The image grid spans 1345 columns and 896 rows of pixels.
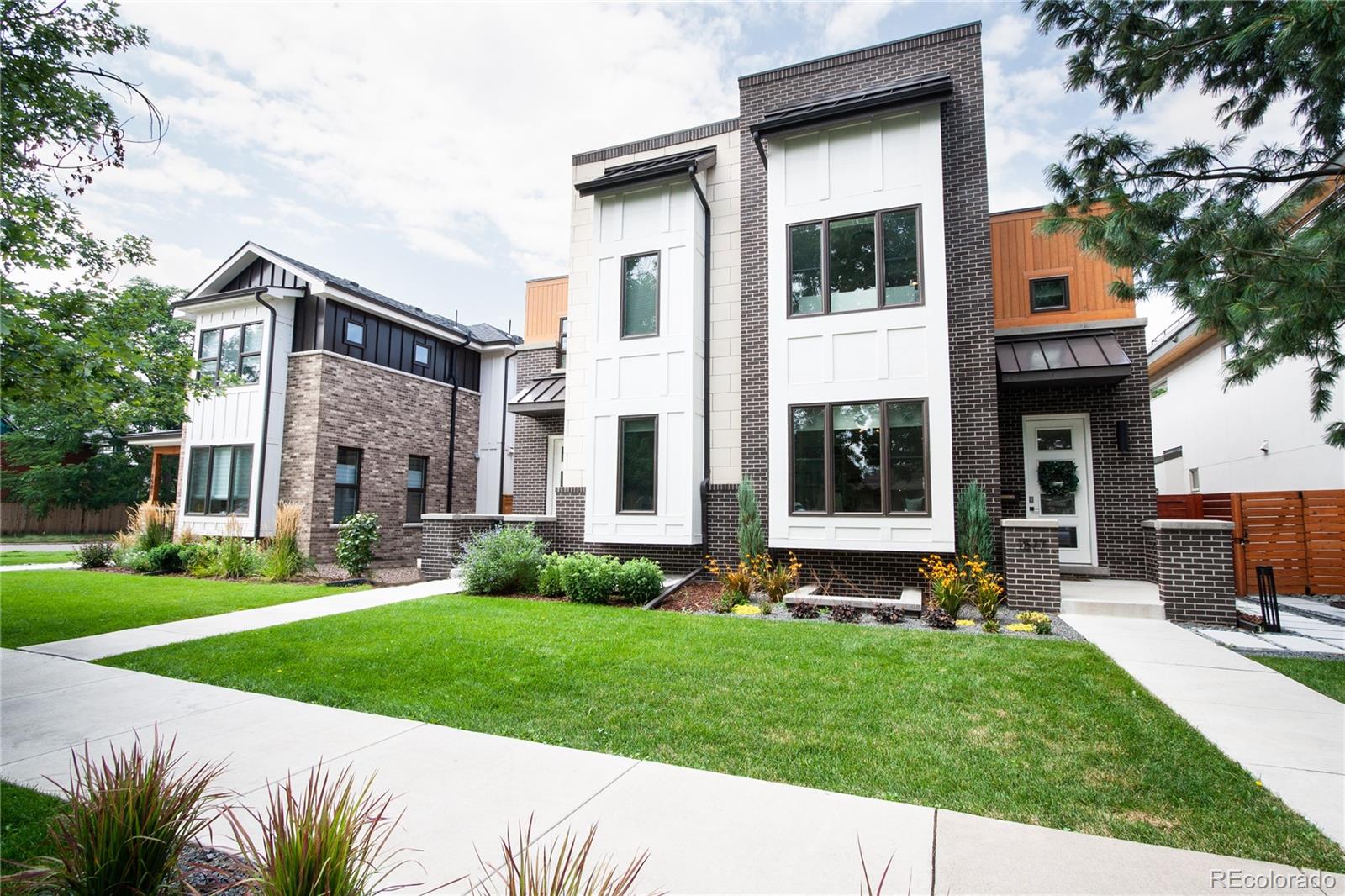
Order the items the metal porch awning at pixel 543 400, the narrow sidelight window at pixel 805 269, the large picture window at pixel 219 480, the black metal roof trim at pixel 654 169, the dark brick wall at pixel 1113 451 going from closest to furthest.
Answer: the narrow sidelight window at pixel 805 269, the dark brick wall at pixel 1113 451, the black metal roof trim at pixel 654 169, the metal porch awning at pixel 543 400, the large picture window at pixel 219 480

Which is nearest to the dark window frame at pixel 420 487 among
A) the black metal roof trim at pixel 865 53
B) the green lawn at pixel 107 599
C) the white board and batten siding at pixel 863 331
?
the green lawn at pixel 107 599

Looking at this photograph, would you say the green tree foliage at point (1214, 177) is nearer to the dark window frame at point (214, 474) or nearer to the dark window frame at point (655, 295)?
the dark window frame at point (655, 295)

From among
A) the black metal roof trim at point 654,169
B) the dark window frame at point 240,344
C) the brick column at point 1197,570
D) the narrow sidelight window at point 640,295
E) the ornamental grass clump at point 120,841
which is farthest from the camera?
the dark window frame at point 240,344

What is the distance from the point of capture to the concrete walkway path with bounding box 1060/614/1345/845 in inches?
131

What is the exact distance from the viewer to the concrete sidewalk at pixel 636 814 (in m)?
2.50

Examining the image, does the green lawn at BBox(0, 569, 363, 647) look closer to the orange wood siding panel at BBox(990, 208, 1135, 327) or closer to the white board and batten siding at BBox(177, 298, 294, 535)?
the white board and batten siding at BBox(177, 298, 294, 535)

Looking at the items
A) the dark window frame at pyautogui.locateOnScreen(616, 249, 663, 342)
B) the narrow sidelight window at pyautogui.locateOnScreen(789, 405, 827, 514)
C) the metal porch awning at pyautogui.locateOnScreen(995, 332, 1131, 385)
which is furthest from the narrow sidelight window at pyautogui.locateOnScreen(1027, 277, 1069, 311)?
the dark window frame at pyautogui.locateOnScreen(616, 249, 663, 342)

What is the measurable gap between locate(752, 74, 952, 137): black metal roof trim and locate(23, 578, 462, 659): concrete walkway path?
9.19 meters

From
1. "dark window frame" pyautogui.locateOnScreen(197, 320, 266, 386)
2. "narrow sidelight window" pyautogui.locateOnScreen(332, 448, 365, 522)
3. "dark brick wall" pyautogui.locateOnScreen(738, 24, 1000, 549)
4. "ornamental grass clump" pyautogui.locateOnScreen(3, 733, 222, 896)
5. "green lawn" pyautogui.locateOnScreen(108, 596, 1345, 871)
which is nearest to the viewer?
"ornamental grass clump" pyautogui.locateOnScreen(3, 733, 222, 896)

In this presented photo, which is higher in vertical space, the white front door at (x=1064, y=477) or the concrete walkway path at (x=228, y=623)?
the white front door at (x=1064, y=477)

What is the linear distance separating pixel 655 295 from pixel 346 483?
937 centimetres

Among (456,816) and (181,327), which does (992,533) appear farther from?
(181,327)

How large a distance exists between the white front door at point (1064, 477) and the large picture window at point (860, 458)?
121 inches

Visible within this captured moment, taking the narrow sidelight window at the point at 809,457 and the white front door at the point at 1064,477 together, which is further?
the white front door at the point at 1064,477
